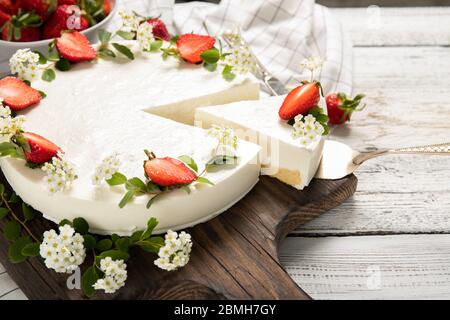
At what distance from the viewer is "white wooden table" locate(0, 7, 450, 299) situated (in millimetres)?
1884

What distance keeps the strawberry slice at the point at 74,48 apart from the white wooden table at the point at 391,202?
0.74 metres

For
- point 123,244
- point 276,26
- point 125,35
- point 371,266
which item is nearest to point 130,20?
point 125,35

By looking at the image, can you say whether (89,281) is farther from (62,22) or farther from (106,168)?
(62,22)

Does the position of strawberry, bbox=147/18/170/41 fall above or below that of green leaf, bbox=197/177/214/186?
above

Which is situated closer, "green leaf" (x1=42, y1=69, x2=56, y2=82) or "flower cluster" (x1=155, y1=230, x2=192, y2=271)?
"flower cluster" (x1=155, y1=230, x2=192, y2=271)

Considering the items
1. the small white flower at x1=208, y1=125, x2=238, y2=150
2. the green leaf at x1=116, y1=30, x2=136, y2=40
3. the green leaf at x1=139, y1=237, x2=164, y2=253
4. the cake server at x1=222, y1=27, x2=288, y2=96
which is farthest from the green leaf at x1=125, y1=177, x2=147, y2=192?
the cake server at x1=222, y1=27, x2=288, y2=96

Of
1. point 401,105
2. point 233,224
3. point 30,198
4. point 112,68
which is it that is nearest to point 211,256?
point 233,224

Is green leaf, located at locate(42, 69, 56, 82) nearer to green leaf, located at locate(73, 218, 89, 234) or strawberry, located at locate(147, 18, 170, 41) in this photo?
strawberry, located at locate(147, 18, 170, 41)

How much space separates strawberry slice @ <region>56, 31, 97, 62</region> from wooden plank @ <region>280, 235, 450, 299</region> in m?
0.90

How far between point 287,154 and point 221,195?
0.24 m

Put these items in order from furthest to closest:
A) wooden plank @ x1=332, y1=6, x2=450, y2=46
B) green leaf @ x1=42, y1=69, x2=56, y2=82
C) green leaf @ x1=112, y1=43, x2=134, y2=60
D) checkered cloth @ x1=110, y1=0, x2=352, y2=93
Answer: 1. wooden plank @ x1=332, y1=6, x2=450, y2=46
2. checkered cloth @ x1=110, y1=0, x2=352, y2=93
3. green leaf @ x1=112, y1=43, x2=134, y2=60
4. green leaf @ x1=42, y1=69, x2=56, y2=82

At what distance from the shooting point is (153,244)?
1.75 m

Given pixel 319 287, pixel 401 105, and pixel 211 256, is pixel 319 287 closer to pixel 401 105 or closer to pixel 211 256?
pixel 211 256

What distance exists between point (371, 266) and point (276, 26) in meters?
1.18
